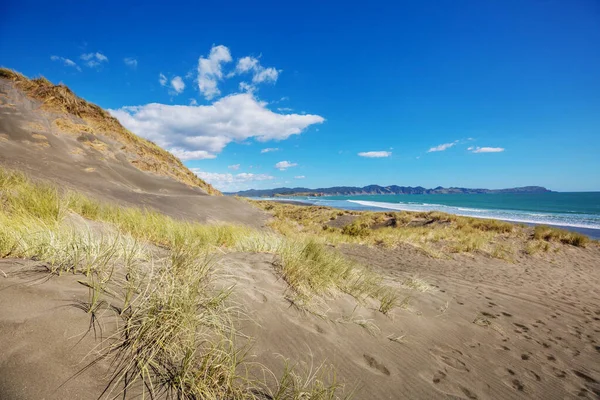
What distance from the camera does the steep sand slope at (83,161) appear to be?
10523 millimetres

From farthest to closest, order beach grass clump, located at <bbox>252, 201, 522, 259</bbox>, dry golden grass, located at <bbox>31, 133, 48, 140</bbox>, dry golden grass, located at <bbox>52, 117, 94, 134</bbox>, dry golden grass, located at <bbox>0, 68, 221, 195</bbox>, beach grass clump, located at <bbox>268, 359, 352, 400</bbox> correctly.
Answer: dry golden grass, located at <bbox>0, 68, 221, 195</bbox>
dry golden grass, located at <bbox>52, 117, 94, 134</bbox>
dry golden grass, located at <bbox>31, 133, 48, 140</bbox>
beach grass clump, located at <bbox>252, 201, 522, 259</bbox>
beach grass clump, located at <bbox>268, 359, 352, 400</bbox>

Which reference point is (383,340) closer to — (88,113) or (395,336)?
(395,336)

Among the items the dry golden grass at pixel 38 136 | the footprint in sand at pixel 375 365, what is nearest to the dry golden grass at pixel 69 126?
the dry golden grass at pixel 38 136

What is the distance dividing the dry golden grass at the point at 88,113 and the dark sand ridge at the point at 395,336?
650 inches

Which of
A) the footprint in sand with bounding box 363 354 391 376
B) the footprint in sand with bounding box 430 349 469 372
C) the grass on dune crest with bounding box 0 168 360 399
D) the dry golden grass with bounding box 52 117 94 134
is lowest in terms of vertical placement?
the footprint in sand with bounding box 430 349 469 372

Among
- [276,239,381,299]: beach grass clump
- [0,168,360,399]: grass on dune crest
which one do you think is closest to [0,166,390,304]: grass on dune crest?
[276,239,381,299]: beach grass clump

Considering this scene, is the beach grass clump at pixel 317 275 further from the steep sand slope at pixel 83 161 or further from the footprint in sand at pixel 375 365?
the steep sand slope at pixel 83 161

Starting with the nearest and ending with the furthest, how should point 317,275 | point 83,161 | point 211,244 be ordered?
1. point 317,275
2. point 211,244
3. point 83,161

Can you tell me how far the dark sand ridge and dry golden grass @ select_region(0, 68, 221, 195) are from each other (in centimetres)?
1651

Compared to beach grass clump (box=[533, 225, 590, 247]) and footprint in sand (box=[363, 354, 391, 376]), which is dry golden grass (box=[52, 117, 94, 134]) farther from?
beach grass clump (box=[533, 225, 590, 247])

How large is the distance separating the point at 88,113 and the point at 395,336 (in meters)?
22.2

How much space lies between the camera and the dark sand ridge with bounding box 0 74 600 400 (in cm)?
153

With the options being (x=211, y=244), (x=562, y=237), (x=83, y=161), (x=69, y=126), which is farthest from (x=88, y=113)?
(x=562, y=237)

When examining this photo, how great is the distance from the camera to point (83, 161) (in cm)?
1314
